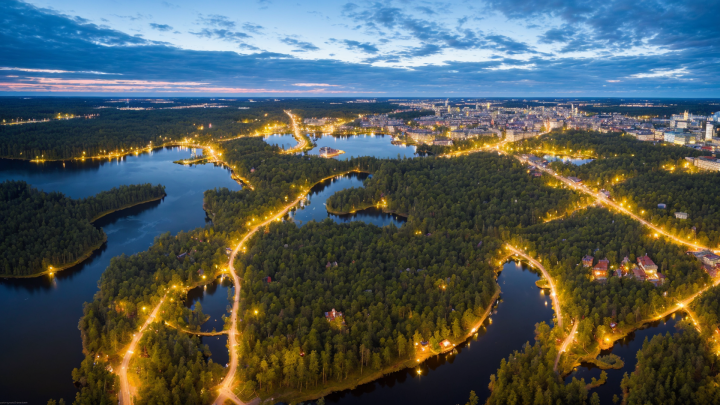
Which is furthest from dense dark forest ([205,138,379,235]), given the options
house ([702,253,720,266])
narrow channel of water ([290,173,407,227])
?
house ([702,253,720,266])

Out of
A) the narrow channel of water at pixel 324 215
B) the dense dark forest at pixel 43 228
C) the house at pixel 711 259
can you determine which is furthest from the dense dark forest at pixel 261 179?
the house at pixel 711 259

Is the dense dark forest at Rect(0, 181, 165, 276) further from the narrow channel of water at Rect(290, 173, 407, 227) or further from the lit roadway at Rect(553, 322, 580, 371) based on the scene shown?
the lit roadway at Rect(553, 322, 580, 371)

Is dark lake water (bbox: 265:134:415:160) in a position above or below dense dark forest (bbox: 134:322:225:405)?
above

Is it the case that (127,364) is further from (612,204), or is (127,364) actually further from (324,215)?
(612,204)

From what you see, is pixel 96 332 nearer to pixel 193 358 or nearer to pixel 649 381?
pixel 193 358

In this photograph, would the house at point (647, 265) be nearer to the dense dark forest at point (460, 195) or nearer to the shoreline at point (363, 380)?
the dense dark forest at point (460, 195)

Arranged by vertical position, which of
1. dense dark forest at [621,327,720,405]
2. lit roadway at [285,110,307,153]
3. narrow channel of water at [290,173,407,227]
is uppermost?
lit roadway at [285,110,307,153]
